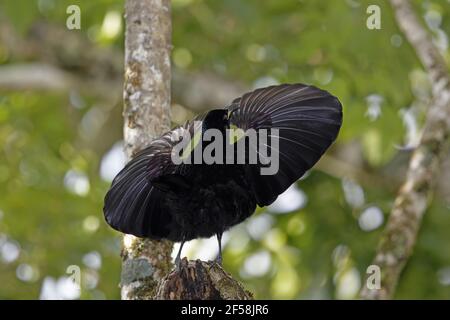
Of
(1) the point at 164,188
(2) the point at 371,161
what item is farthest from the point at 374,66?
(1) the point at 164,188

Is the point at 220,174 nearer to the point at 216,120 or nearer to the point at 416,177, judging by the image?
the point at 216,120

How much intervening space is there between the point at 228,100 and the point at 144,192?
3598 millimetres

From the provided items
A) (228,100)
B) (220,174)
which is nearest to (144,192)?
(220,174)

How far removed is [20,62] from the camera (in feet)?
26.6

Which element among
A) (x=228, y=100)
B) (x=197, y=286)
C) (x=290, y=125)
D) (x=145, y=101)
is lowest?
(x=197, y=286)

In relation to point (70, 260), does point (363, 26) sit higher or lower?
higher

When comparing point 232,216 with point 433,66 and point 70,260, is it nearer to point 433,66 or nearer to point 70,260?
point 433,66

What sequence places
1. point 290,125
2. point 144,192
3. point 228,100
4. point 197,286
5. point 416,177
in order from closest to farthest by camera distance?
point 197,286 → point 290,125 → point 144,192 → point 416,177 → point 228,100

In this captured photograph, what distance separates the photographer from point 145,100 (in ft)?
13.6

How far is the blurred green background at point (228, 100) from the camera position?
21.4 feet

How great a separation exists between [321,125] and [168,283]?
0.88 m

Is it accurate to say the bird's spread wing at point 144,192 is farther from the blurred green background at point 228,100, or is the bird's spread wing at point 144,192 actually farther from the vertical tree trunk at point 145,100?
the blurred green background at point 228,100

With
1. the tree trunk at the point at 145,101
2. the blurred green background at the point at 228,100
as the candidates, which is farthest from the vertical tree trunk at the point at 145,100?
the blurred green background at the point at 228,100

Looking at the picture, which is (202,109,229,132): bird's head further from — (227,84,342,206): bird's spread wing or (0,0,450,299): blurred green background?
(0,0,450,299): blurred green background
